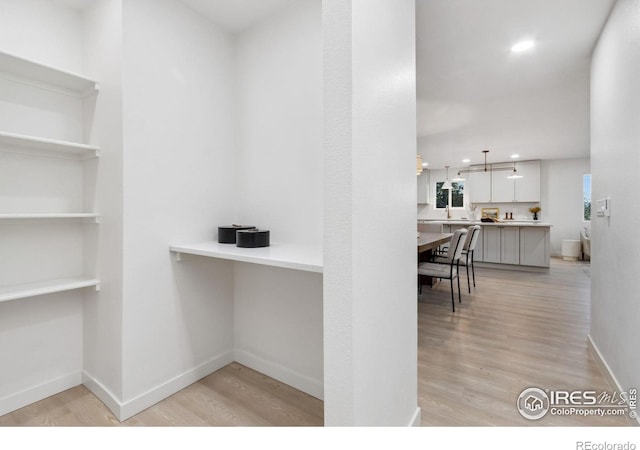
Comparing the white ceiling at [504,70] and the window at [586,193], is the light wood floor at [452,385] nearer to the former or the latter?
the white ceiling at [504,70]

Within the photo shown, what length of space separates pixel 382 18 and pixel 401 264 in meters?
1.03

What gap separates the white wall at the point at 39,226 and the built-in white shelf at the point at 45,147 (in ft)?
0.16

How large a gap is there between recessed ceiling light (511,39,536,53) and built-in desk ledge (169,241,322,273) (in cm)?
231

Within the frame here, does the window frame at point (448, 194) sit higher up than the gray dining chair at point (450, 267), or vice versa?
the window frame at point (448, 194)

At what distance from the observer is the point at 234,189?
2.33 meters

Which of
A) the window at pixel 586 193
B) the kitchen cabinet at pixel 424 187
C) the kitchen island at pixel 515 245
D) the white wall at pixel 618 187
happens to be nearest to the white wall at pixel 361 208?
the white wall at pixel 618 187

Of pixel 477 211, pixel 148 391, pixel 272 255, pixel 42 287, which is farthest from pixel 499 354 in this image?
pixel 477 211

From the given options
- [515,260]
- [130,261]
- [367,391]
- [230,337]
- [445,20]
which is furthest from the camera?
[515,260]

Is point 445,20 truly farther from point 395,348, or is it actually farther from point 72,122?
point 72,122

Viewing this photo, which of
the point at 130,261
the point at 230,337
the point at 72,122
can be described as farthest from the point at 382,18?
the point at 230,337

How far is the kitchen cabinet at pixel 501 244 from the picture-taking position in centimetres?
609

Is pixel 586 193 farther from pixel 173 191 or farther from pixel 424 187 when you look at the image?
pixel 173 191

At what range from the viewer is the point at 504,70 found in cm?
291

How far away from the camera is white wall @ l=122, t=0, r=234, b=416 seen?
174 centimetres
